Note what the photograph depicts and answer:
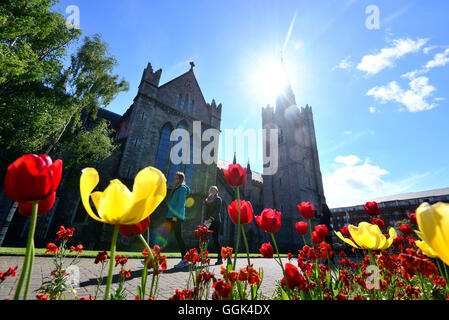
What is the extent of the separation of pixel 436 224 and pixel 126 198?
3.36ft

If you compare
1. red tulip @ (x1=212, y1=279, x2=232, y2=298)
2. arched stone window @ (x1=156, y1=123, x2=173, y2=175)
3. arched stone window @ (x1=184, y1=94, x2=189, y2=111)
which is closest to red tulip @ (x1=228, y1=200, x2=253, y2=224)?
red tulip @ (x1=212, y1=279, x2=232, y2=298)

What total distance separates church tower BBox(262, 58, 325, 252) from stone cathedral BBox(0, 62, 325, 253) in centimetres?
13

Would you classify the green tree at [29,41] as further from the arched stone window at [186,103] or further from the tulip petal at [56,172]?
the tulip petal at [56,172]

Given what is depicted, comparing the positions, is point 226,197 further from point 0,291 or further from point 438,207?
point 438,207

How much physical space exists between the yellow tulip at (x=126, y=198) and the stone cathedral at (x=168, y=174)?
202 inches

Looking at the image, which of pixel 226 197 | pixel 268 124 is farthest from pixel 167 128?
pixel 268 124

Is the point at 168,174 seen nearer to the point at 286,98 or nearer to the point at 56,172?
the point at 56,172

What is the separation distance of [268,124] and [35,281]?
33.4 m

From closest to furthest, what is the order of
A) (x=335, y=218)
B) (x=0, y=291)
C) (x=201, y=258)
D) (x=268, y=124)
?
(x=201, y=258)
(x=0, y=291)
(x=268, y=124)
(x=335, y=218)

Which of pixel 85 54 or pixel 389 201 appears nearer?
pixel 85 54

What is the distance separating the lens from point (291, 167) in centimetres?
2814

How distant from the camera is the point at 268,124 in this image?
111ft

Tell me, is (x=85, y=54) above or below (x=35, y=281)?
above

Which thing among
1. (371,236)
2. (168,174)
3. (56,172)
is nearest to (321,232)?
(371,236)
